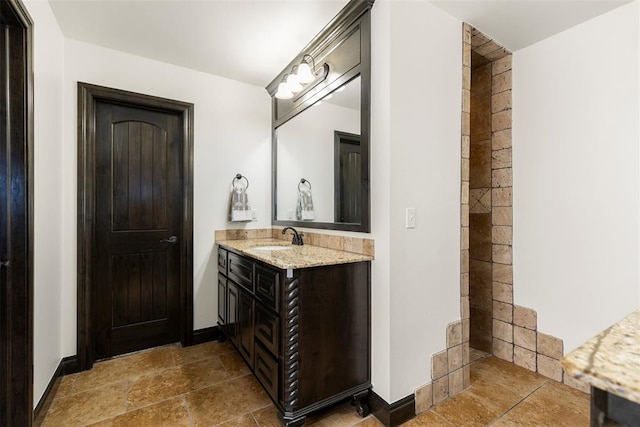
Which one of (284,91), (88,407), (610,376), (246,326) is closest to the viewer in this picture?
(610,376)

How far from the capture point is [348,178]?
2045mm

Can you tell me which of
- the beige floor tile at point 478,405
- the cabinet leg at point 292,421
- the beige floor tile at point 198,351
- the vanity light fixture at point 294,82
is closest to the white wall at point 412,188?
the beige floor tile at point 478,405

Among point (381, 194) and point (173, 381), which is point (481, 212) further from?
point (173, 381)

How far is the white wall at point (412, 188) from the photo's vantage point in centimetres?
169

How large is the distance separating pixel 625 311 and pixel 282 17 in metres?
2.84

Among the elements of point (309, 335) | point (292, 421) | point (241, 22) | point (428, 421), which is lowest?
point (428, 421)

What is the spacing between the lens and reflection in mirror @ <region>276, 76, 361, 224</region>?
77.7 inches

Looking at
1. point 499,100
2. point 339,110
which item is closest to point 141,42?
point 339,110

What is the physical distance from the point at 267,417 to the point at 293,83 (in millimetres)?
2264

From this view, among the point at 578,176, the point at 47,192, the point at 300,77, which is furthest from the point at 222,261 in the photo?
the point at 578,176

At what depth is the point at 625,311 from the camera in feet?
5.99

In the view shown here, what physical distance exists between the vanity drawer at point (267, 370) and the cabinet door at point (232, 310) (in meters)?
0.42

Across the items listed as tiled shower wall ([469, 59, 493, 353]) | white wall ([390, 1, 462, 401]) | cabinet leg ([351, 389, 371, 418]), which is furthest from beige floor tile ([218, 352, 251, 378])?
tiled shower wall ([469, 59, 493, 353])

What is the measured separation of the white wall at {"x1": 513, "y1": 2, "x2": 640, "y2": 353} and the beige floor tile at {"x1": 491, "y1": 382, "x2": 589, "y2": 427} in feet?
1.04
